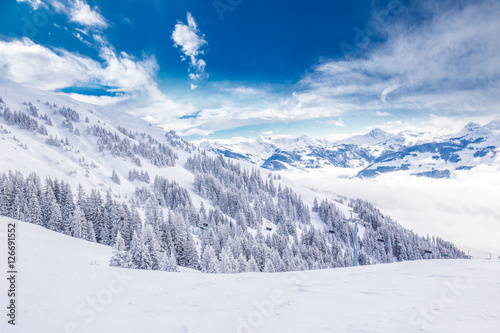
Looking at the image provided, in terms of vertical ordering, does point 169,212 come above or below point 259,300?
above

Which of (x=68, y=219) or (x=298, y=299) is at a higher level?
(x=68, y=219)

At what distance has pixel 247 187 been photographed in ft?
594

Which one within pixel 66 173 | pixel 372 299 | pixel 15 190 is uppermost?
pixel 66 173

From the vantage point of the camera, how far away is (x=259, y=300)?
10633 millimetres

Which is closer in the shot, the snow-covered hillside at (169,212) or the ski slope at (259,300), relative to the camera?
the ski slope at (259,300)

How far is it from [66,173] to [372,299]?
129 meters

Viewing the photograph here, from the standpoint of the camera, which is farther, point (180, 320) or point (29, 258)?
point (29, 258)

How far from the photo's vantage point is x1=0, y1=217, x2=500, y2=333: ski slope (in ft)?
26.5

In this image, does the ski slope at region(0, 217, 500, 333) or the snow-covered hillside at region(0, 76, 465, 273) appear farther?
the snow-covered hillside at region(0, 76, 465, 273)

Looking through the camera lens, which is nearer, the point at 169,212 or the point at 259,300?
the point at 259,300

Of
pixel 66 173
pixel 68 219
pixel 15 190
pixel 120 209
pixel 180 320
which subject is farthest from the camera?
pixel 66 173

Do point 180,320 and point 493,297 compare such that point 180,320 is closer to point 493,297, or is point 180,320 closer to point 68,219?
point 493,297

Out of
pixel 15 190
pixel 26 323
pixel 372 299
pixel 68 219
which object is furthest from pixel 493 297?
pixel 15 190

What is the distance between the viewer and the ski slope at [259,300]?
8062mm
